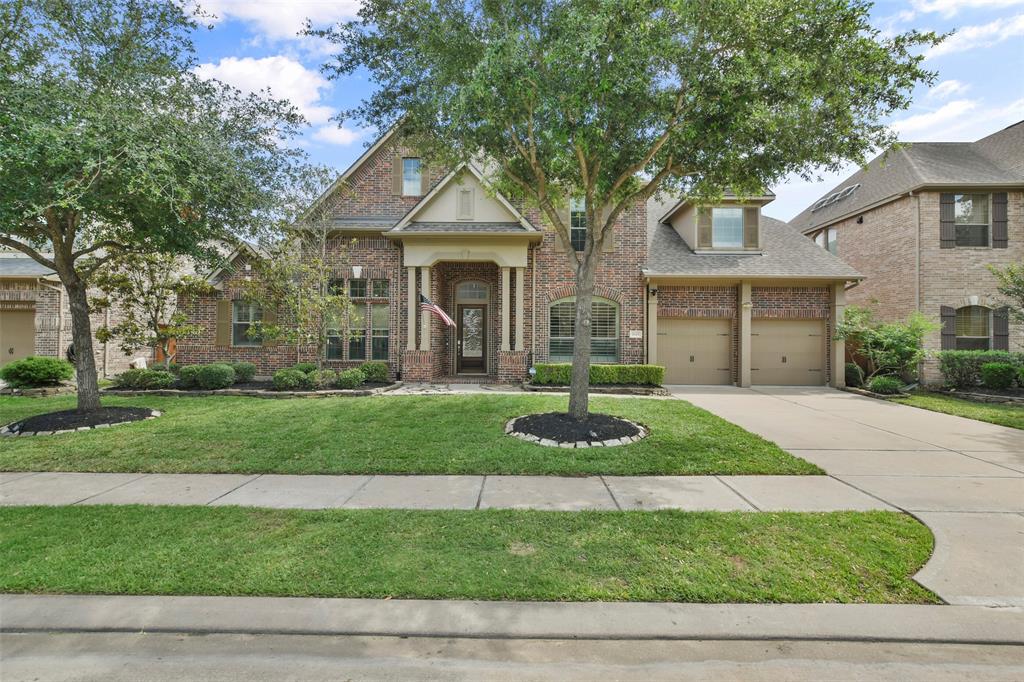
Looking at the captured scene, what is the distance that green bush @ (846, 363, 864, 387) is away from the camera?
14016 millimetres

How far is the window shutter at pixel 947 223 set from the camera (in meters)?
14.4

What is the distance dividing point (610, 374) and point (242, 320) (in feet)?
39.0

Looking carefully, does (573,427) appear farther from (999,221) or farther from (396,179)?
(999,221)

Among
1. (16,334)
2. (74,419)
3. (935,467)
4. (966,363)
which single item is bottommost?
(935,467)

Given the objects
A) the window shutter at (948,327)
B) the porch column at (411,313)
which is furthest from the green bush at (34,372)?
the window shutter at (948,327)

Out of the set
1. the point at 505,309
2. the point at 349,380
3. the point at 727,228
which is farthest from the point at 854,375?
the point at 349,380

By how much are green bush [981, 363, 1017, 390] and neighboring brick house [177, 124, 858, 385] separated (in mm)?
3386

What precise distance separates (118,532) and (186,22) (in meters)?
8.36

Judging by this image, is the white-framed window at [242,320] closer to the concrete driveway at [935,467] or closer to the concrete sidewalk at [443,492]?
the concrete sidewalk at [443,492]

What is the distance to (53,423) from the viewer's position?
7773 millimetres

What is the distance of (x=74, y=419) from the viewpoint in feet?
26.1

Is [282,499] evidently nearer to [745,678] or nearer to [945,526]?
[745,678]

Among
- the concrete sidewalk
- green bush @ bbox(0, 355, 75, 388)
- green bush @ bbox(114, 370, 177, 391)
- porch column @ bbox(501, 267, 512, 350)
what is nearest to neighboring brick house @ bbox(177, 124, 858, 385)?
porch column @ bbox(501, 267, 512, 350)

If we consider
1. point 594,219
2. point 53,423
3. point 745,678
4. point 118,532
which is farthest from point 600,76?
point 53,423
